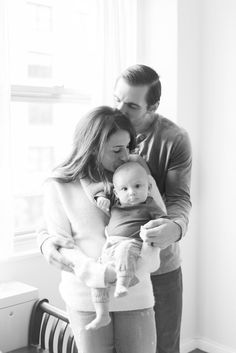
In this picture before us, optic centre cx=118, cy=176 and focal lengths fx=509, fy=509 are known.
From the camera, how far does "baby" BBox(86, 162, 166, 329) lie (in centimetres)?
149

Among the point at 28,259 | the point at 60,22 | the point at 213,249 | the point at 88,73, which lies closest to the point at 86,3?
the point at 60,22

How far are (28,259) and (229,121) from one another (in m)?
1.42

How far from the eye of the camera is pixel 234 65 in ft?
9.78

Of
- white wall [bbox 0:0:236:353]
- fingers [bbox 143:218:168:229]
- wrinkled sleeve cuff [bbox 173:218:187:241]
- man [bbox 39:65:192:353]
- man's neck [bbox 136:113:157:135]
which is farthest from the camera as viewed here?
white wall [bbox 0:0:236:353]

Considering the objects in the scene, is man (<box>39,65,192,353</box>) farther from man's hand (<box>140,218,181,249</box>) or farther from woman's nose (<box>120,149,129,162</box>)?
woman's nose (<box>120,149,129,162</box>)

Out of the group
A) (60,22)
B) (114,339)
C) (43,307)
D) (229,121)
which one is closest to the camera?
(114,339)

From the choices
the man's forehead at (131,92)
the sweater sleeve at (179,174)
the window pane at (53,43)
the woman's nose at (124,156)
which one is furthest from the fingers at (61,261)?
the window pane at (53,43)

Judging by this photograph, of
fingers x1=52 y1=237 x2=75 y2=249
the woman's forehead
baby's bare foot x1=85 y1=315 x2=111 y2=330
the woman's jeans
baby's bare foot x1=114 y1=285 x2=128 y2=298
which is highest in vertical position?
the woman's forehead

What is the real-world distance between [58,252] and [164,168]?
575 millimetres

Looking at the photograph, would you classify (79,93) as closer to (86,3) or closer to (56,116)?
(56,116)

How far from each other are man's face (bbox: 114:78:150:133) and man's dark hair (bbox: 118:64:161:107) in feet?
0.05

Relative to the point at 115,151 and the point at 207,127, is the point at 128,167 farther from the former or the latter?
the point at 207,127

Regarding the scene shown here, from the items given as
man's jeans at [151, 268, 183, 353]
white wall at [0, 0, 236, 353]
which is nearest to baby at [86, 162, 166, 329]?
man's jeans at [151, 268, 183, 353]

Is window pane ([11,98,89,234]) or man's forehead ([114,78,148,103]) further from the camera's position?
window pane ([11,98,89,234])
